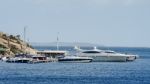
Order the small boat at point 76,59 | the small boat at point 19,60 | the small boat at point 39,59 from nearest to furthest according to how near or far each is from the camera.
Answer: the small boat at point 19,60, the small boat at point 39,59, the small boat at point 76,59

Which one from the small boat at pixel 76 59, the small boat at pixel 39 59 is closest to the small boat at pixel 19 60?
the small boat at pixel 39 59

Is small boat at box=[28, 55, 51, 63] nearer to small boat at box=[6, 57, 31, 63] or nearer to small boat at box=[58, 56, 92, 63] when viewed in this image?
small boat at box=[6, 57, 31, 63]

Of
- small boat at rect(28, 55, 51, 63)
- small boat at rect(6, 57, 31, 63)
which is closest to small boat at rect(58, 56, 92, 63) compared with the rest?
small boat at rect(28, 55, 51, 63)

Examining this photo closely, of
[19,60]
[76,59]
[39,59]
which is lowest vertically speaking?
[19,60]

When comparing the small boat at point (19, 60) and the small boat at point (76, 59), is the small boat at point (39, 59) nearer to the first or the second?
the small boat at point (19, 60)

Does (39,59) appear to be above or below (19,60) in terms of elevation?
above

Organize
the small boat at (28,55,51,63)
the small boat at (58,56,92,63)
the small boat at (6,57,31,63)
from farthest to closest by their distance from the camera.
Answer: the small boat at (58,56,92,63) < the small boat at (28,55,51,63) < the small boat at (6,57,31,63)

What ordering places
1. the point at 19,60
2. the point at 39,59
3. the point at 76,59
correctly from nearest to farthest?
the point at 19,60 → the point at 76,59 → the point at 39,59

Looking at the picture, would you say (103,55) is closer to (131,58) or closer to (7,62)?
(131,58)

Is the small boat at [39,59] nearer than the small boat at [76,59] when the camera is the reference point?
Yes

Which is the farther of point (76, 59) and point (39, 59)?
point (39, 59)

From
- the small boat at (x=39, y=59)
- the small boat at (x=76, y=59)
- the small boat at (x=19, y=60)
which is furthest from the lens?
→ the small boat at (x=76, y=59)

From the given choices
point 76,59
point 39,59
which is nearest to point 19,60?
point 39,59

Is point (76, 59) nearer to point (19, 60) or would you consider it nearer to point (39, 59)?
point (39, 59)
